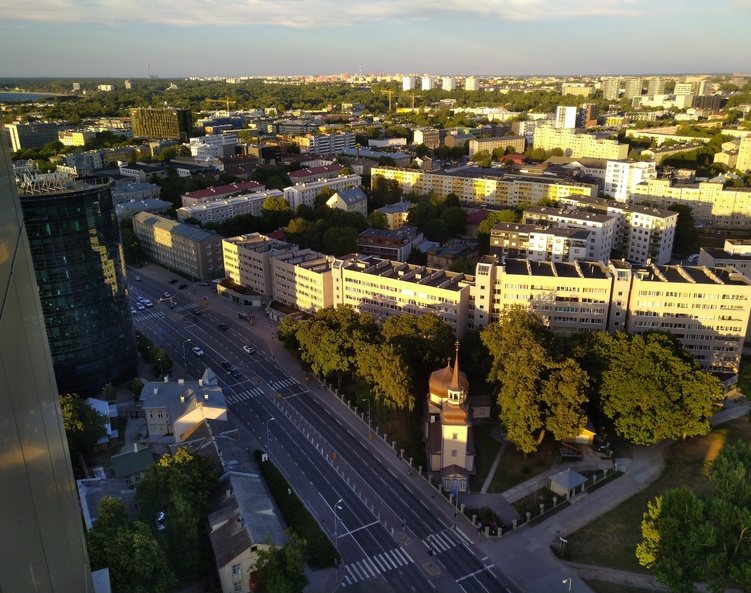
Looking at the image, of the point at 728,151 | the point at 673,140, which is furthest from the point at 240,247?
the point at 673,140

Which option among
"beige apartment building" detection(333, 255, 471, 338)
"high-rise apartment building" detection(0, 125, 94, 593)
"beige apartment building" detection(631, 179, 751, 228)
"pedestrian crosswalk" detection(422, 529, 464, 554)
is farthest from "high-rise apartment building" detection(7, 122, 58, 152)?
"high-rise apartment building" detection(0, 125, 94, 593)

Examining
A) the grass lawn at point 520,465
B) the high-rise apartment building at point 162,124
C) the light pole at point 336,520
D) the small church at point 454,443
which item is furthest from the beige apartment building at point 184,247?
the high-rise apartment building at point 162,124

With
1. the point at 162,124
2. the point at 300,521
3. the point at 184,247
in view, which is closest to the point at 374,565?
the point at 300,521

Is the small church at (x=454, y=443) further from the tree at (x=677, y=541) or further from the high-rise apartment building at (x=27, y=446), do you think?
the high-rise apartment building at (x=27, y=446)

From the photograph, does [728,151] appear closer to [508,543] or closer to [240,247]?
[240,247]

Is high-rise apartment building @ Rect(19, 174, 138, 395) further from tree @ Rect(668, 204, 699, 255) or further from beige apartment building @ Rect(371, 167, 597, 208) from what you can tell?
tree @ Rect(668, 204, 699, 255)
